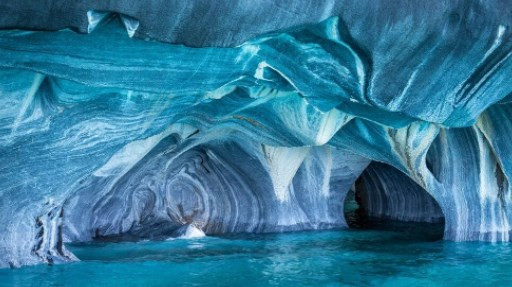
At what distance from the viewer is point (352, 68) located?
5.64m

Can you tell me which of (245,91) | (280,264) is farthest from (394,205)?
(245,91)

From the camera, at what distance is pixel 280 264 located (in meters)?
7.10

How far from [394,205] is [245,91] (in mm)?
8133

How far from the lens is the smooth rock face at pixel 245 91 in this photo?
185 inches

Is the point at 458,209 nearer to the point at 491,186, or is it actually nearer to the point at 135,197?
the point at 491,186

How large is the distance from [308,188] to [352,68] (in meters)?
6.17

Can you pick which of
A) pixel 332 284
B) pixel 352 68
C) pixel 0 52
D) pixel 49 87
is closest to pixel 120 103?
pixel 49 87

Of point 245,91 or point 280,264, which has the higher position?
point 245,91

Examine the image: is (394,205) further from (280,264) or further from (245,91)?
(245,91)

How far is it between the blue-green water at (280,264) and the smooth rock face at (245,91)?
0.65 meters

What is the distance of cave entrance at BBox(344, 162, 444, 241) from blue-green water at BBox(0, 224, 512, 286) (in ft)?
8.96

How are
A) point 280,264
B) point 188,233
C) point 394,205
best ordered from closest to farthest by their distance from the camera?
point 280,264 < point 188,233 < point 394,205

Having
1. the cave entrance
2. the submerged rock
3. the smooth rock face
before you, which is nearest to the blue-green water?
the submerged rock

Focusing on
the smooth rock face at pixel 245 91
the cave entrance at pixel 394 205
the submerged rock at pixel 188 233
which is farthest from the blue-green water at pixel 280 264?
the cave entrance at pixel 394 205
